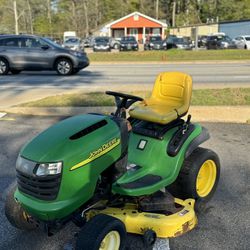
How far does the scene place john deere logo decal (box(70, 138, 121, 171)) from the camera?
2635mm

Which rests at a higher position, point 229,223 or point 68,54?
point 68,54

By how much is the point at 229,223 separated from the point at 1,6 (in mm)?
81144

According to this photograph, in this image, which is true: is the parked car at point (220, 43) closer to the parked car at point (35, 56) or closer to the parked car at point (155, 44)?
the parked car at point (155, 44)

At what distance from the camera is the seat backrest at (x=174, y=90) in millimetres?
3865

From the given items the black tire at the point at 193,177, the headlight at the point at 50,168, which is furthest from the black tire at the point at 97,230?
the black tire at the point at 193,177

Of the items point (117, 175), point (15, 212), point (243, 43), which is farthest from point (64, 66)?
point (243, 43)

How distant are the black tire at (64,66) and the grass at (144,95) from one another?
7103 mm

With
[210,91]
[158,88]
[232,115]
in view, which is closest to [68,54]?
[210,91]

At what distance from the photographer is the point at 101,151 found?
2.75 metres

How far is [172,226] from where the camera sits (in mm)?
2990

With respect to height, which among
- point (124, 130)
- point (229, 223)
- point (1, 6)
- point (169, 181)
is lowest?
point (229, 223)

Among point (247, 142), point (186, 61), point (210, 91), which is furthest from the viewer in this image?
point (186, 61)

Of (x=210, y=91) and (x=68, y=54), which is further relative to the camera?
(x=68, y=54)

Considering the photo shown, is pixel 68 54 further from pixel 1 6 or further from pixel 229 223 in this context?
pixel 1 6
